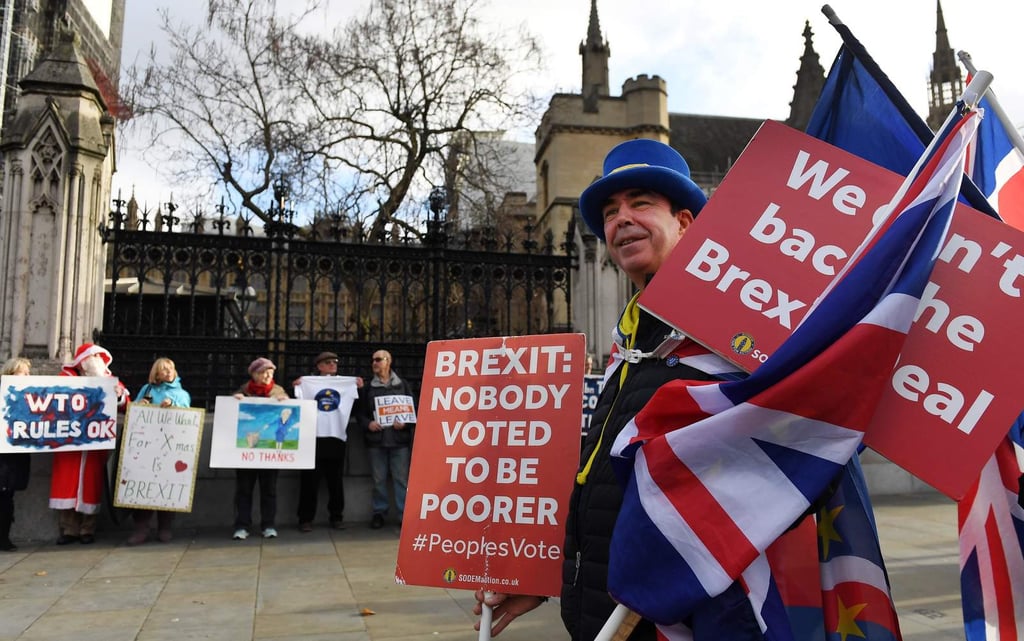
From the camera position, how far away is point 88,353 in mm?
7492

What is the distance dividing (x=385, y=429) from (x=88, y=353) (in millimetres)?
3221

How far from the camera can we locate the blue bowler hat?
2.14m

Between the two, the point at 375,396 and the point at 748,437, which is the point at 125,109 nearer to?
the point at 375,396

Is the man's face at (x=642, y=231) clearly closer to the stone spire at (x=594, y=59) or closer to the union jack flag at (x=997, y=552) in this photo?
the union jack flag at (x=997, y=552)

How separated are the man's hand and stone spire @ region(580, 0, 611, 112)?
53.1 m

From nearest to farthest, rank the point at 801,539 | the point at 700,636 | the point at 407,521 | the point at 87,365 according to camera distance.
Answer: the point at 700,636, the point at 801,539, the point at 407,521, the point at 87,365

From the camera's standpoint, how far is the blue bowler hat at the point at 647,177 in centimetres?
214

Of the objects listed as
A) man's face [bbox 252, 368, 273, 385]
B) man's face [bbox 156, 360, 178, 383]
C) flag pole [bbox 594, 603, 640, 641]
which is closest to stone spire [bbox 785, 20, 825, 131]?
man's face [bbox 252, 368, 273, 385]

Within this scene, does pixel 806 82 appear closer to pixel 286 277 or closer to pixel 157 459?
pixel 286 277

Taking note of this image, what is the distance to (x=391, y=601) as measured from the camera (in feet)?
17.7

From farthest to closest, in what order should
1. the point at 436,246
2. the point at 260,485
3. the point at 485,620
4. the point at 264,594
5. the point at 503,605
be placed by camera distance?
the point at 436,246
the point at 260,485
the point at 264,594
the point at 503,605
the point at 485,620

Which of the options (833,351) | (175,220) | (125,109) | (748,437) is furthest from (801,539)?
(125,109)

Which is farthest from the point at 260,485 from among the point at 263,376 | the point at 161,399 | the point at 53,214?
the point at 53,214

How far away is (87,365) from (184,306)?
3363mm
